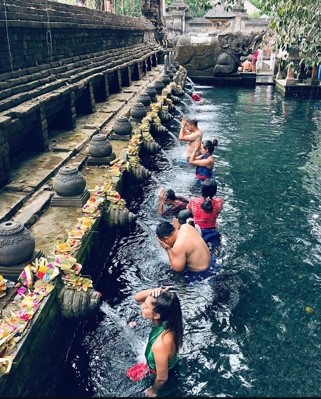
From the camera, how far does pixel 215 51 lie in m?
27.4

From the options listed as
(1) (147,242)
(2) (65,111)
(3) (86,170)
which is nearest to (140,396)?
(1) (147,242)

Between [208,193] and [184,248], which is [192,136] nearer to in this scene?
[208,193]

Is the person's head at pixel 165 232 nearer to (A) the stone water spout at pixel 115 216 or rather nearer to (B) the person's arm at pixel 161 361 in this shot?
(A) the stone water spout at pixel 115 216

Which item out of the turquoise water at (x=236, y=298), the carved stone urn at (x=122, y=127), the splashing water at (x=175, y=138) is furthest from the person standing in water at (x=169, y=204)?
the splashing water at (x=175, y=138)

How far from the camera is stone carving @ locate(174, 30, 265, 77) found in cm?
2708

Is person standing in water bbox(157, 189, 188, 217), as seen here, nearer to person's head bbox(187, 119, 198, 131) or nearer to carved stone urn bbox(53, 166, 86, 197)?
carved stone urn bbox(53, 166, 86, 197)

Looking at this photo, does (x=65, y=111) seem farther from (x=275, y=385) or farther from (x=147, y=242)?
(x=275, y=385)

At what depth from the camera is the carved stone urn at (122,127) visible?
10211mm

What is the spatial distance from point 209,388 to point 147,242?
3.39m

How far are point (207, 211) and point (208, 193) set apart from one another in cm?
33

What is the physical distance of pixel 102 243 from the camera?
684 centimetres

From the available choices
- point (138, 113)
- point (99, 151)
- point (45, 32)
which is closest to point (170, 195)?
point (99, 151)

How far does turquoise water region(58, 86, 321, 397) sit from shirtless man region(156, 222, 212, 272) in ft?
1.18

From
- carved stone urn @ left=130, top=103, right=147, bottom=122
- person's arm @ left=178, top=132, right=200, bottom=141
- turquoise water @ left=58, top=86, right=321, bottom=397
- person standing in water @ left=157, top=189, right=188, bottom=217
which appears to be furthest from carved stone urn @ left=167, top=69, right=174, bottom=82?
person standing in water @ left=157, top=189, right=188, bottom=217
